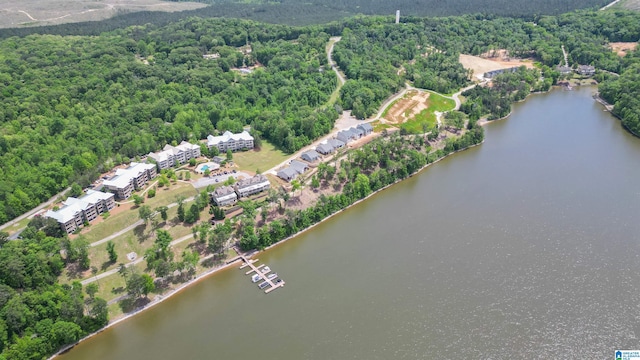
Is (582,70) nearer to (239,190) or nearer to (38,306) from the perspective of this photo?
(239,190)

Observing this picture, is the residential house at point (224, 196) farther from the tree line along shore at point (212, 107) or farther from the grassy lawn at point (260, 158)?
the grassy lawn at point (260, 158)

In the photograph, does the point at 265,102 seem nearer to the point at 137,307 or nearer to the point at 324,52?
the point at 324,52

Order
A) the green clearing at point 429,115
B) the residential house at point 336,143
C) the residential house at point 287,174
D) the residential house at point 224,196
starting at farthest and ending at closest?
the green clearing at point 429,115, the residential house at point 336,143, the residential house at point 287,174, the residential house at point 224,196

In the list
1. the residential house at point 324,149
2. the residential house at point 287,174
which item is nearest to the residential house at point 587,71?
the residential house at point 324,149

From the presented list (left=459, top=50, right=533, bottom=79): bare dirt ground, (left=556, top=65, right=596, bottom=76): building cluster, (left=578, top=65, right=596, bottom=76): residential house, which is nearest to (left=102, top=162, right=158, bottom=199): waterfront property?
(left=459, top=50, right=533, bottom=79): bare dirt ground

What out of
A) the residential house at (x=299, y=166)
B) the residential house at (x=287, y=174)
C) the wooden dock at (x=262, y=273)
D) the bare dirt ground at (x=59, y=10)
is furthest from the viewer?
the bare dirt ground at (x=59, y=10)

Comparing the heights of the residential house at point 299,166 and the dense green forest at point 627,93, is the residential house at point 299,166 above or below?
below

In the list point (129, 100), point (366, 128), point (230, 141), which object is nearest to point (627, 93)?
point (366, 128)
